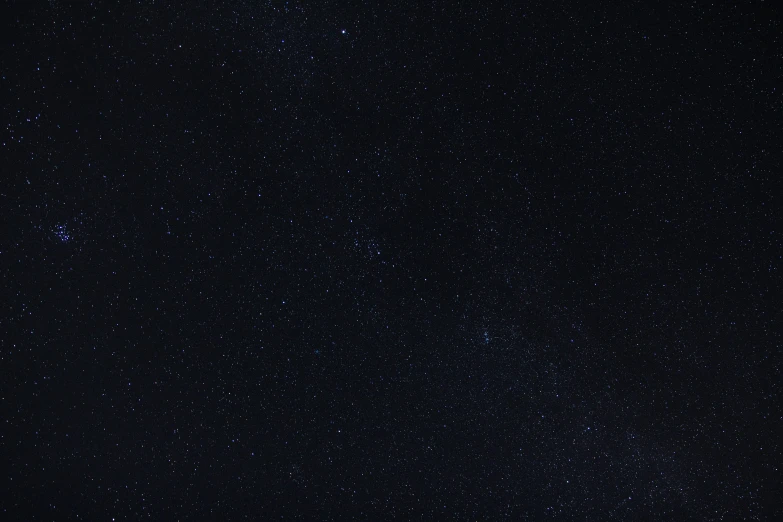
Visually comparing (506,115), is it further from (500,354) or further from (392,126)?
(500,354)

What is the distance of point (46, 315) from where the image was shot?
816 millimetres

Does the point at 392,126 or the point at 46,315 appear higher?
the point at 392,126


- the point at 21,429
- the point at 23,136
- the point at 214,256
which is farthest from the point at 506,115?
the point at 21,429

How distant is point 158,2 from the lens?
30.2 inches

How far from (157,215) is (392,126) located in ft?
1.27

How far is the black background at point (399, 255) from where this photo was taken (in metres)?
0.76

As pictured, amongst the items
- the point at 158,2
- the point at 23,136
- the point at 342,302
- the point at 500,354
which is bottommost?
the point at 500,354

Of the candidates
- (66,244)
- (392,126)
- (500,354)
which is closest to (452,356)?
(500,354)

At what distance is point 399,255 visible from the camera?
0.79 m

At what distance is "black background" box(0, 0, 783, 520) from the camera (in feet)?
2.50

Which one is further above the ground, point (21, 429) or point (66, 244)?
point (66, 244)

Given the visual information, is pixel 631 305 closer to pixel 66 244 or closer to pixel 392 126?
pixel 392 126

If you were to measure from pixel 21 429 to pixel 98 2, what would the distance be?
68 centimetres

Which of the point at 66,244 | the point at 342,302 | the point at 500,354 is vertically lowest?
the point at 500,354
